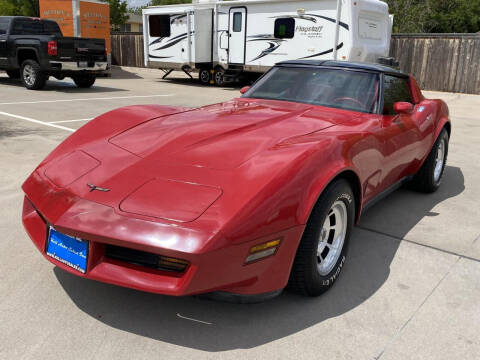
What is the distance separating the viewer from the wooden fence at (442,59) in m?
16.1

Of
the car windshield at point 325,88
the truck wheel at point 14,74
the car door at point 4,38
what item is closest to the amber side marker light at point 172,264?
the car windshield at point 325,88

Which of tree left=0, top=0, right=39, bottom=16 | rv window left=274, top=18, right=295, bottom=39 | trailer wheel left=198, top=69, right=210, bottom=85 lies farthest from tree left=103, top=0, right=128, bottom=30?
rv window left=274, top=18, right=295, bottom=39

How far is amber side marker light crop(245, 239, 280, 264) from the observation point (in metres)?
2.27

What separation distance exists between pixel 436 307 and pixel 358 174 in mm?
930

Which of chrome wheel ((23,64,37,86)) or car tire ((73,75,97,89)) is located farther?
car tire ((73,75,97,89))

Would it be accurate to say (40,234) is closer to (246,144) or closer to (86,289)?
(86,289)

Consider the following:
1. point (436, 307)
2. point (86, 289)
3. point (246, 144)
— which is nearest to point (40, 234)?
point (86, 289)

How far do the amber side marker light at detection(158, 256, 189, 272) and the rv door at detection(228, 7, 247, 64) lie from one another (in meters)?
14.3

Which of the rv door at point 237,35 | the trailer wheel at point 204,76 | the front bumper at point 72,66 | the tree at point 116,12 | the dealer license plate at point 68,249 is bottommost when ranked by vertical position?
the trailer wheel at point 204,76

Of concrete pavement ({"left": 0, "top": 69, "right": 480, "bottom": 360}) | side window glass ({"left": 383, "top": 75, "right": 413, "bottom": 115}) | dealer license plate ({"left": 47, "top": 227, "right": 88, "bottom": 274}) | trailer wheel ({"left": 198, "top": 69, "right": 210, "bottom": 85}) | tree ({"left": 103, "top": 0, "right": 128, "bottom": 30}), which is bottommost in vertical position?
concrete pavement ({"left": 0, "top": 69, "right": 480, "bottom": 360})

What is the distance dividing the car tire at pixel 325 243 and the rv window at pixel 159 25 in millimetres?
15991

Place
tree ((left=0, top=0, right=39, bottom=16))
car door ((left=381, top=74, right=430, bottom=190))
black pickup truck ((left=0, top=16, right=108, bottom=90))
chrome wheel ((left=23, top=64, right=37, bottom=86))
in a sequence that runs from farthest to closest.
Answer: tree ((left=0, top=0, right=39, bottom=16))
chrome wheel ((left=23, top=64, right=37, bottom=86))
black pickup truck ((left=0, top=16, right=108, bottom=90))
car door ((left=381, top=74, right=430, bottom=190))

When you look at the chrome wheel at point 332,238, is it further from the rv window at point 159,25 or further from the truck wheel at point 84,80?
the rv window at point 159,25

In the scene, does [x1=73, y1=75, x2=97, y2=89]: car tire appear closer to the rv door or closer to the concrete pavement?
the rv door
